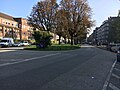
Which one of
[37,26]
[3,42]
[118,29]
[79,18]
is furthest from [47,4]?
[118,29]

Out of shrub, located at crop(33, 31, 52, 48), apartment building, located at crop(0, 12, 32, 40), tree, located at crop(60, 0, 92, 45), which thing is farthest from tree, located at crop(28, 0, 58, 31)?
shrub, located at crop(33, 31, 52, 48)

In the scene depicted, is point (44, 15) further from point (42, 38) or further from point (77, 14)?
point (42, 38)

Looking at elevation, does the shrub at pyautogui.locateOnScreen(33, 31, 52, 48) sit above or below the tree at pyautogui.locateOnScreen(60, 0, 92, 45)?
below

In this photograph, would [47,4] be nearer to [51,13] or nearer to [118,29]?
[51,13]

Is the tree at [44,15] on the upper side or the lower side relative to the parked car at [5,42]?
upper

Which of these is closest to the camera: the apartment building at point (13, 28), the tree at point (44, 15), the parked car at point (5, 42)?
the parked car at point (5, 42)

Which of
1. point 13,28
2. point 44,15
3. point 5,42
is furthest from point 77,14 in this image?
point 13,28

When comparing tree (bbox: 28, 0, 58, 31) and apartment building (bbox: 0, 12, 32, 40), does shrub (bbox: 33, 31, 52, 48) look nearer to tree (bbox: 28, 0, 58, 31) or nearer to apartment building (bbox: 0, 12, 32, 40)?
tree (bbox: 28, 0, 58, 31)

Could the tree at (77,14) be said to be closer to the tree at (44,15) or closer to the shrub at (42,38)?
the tree at (44,15)

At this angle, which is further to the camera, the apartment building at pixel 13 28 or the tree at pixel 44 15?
the apartment building at pixel 13 28

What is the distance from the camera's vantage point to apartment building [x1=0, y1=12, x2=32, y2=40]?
3191 inches

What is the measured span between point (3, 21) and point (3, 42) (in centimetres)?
2680

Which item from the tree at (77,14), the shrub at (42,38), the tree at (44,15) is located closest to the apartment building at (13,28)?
the tree at (44,15)

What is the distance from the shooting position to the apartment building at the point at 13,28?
266 ft
